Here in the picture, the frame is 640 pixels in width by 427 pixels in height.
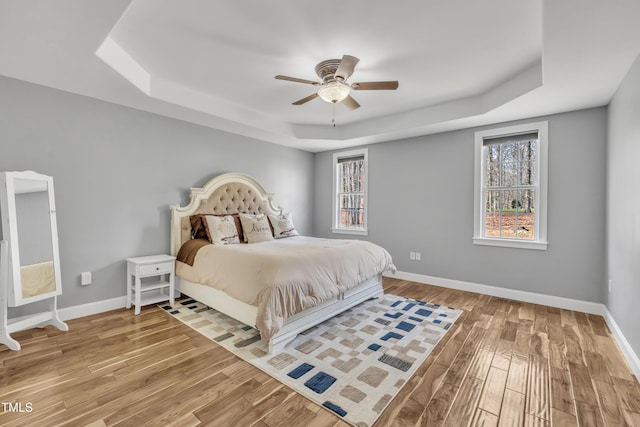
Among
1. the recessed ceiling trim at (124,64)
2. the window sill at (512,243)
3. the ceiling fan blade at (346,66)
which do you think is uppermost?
the recessed ceiling trim at (124,64)

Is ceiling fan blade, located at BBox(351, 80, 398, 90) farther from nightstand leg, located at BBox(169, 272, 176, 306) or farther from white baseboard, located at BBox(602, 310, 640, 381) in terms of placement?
nightstand leg, located at BBox(169, 272, 176, 306)

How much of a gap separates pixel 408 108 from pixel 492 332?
117 inches

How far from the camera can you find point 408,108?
13.2 feet

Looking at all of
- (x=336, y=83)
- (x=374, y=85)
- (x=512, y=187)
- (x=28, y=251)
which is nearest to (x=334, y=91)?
(x=336, y=83)

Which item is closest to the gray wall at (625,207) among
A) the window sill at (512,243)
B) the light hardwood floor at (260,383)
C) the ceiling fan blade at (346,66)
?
the light hardwood floor at (260,383)

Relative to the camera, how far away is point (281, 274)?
238 cm

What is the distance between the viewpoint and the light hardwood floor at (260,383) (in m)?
1.64

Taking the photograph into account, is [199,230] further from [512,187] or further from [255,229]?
[512,187]

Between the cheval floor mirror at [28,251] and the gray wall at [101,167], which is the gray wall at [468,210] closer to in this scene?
the gray wall at [101,167]

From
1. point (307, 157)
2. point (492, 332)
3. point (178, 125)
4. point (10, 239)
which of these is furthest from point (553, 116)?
point (10, 239)

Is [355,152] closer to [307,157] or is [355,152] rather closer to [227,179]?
[307,157]

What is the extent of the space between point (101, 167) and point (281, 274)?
Result: 96.9 inches

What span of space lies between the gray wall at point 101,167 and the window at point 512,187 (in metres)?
3.97

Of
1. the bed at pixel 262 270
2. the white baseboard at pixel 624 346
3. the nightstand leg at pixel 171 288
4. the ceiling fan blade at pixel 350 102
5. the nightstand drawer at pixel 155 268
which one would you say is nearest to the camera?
the white baseboard at pixel 624 346
